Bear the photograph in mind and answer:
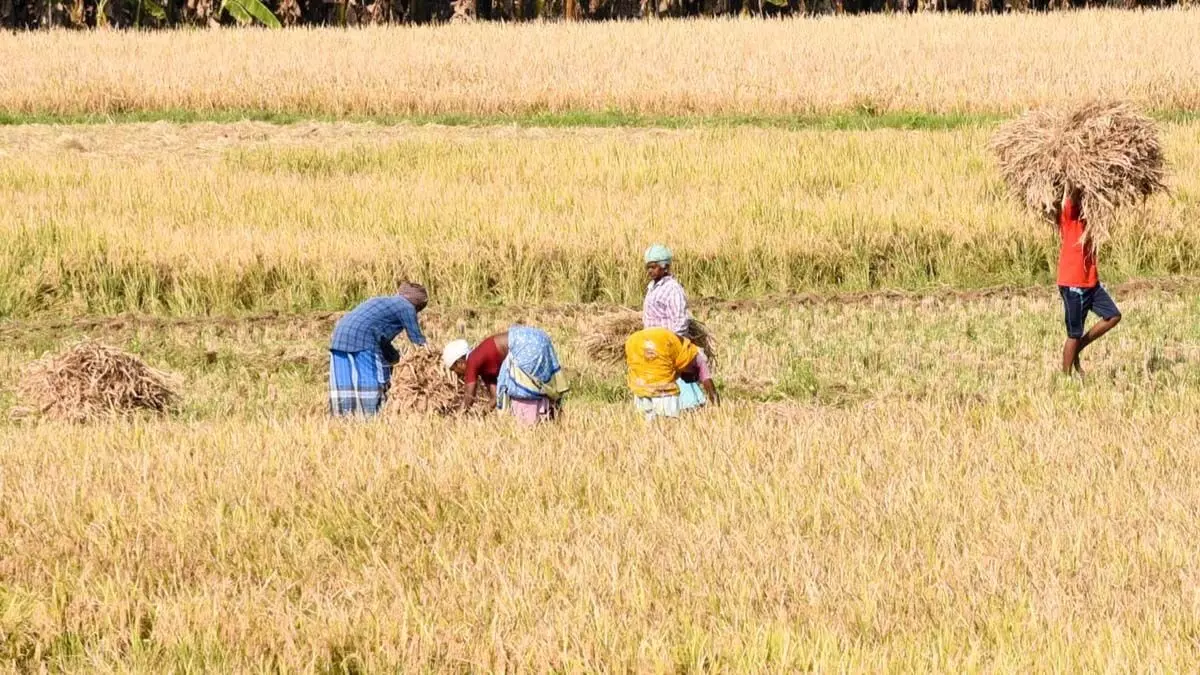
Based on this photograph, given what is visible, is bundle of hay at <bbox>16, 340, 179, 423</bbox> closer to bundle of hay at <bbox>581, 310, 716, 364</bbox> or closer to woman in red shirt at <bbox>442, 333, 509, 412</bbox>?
woman in red shirt at <bbox>442, 333, 509, 412</bbox>

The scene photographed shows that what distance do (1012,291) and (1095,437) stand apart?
7.63 metres

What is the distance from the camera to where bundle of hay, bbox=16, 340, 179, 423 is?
37.6 feet

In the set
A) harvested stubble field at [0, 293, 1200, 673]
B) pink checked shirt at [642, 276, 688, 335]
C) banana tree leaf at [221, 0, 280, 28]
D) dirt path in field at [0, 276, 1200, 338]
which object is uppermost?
banana tree leaf at [221, 0, 280, 28]

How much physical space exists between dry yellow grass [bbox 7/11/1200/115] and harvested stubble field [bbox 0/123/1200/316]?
6.27 m

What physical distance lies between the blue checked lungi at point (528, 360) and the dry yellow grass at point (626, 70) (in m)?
17.7

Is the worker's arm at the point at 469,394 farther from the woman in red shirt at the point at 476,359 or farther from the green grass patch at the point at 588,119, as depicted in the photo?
the green grass patch at the point at 588,119

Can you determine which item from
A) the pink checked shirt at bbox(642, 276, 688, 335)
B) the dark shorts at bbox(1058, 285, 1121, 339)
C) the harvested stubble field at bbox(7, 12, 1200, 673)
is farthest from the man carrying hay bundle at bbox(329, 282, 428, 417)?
the dark shorts at bbox(1058, 285, 1121, 339)

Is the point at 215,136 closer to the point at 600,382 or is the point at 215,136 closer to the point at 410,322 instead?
the point at 600,382

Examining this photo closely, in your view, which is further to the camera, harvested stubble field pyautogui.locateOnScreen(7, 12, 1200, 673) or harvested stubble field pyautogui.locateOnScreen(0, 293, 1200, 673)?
harvested stubble field pyautogui.locateOnScreen(7, 12, 1200, 673)

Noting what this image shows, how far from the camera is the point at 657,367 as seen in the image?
10.1 meters

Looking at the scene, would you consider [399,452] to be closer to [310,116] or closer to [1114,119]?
[1114,119]

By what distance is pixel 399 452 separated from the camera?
8859mm

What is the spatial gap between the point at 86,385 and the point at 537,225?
6459 mm

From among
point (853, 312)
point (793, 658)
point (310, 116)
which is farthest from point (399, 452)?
point (310, 116)
